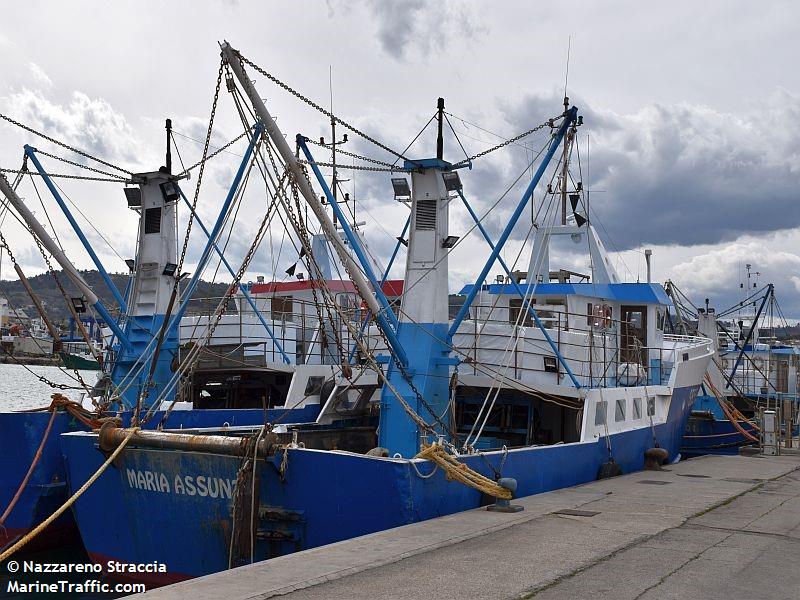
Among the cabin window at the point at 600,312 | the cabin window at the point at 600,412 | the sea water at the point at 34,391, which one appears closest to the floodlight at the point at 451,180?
the cabin window at the point at 600,412

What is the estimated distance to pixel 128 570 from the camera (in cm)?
1273

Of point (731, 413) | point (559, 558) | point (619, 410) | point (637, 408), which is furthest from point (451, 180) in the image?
point (731, 413)

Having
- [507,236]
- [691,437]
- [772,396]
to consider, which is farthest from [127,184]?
[772,396]

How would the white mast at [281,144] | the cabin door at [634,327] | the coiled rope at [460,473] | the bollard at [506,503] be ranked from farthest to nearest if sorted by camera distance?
the cabin door at [634,327] < the white mast at [281,144] < the bollard at [506,503] < the coiled rope at [460,473]

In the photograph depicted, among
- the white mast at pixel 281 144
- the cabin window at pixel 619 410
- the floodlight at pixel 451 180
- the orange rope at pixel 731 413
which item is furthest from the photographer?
the orange rope at pixel 731 413

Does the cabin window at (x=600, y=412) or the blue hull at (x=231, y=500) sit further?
the cabin window at (x=600, y=412)

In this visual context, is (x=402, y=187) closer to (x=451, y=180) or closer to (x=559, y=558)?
(x=451, y=180)

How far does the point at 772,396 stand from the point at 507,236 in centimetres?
2286

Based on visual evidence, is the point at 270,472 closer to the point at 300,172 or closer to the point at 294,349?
the point at 300,172

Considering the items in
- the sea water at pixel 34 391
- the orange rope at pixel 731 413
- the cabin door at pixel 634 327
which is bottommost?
the sea water at pixel 34 391

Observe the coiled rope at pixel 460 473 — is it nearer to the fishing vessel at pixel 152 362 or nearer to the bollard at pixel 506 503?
the bollard at pixel 506 503

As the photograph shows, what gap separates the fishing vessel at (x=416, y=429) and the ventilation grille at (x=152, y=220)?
521cm

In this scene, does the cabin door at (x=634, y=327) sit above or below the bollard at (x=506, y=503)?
above

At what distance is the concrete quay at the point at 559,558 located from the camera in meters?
7.62
